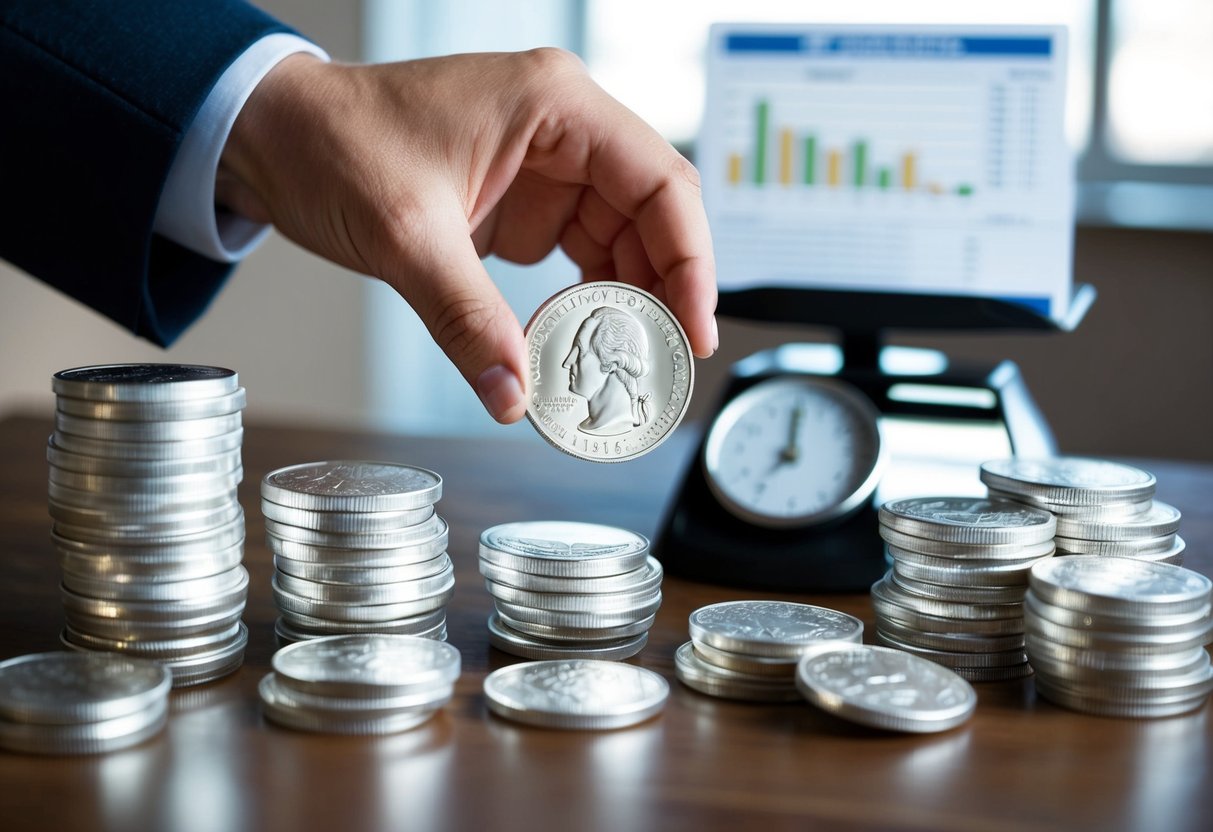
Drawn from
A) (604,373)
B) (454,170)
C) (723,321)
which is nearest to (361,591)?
(604,373)

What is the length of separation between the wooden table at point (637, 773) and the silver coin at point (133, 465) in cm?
15

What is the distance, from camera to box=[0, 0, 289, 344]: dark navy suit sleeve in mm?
1043

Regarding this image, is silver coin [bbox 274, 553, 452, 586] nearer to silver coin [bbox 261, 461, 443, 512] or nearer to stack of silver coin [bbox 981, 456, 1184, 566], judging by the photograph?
silver coin [bbox 261, 461, 443, 512]

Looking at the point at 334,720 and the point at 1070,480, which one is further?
the point at 1070,480

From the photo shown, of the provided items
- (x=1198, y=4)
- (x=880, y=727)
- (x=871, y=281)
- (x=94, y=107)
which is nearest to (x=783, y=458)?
(x=871, y=281)

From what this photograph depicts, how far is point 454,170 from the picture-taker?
3.33ft

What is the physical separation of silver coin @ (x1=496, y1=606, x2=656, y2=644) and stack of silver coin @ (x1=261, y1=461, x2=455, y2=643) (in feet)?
0.21

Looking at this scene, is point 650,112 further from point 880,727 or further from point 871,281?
point 880,727

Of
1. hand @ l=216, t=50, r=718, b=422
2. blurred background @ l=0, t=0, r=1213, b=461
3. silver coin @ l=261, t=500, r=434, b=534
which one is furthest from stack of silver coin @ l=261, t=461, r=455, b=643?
blurred background @ l=0, t=0, r=1213, b=461

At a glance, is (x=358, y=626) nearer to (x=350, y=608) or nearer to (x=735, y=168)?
(x=350, y=608)

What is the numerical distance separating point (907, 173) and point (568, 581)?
2.34ft

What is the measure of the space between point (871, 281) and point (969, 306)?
0.11 metres

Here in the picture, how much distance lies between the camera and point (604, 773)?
717mm

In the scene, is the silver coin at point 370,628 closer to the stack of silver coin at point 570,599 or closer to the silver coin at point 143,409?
the stack of silver coin at point 570,599
